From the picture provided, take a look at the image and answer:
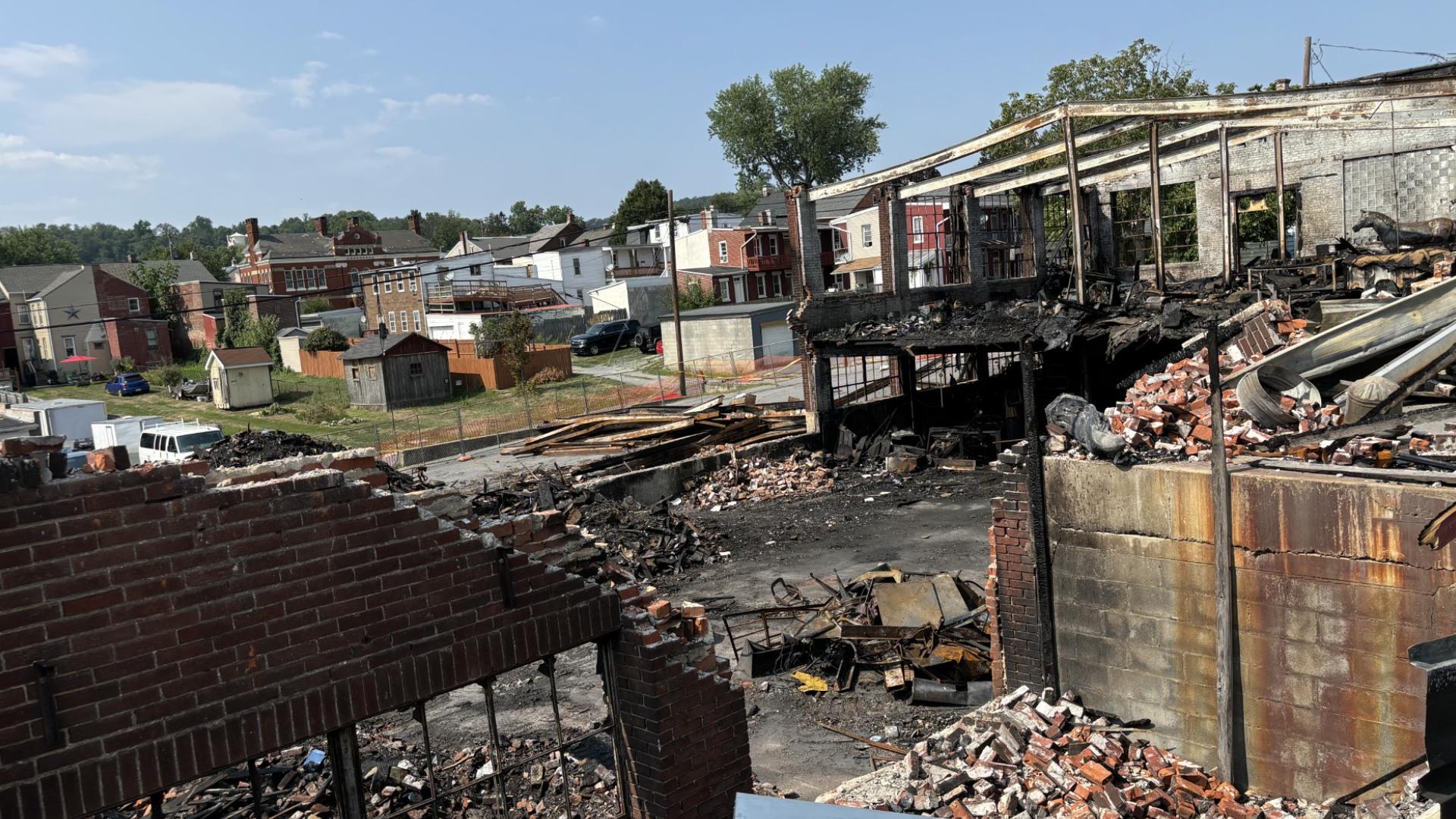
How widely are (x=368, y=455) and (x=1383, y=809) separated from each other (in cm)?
647

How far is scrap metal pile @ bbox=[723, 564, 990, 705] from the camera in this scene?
1024 centimetres

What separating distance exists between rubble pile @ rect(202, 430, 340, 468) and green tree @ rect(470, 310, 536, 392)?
16848 mm

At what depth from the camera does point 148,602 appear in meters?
4.09

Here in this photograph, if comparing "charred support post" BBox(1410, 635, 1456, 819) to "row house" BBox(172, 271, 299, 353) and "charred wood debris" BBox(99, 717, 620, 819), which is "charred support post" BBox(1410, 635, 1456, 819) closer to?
"charred wood debris" BBox(99, 717, 620, 819)

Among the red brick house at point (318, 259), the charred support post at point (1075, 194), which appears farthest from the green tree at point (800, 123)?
the charred support post at point (1075, 194)

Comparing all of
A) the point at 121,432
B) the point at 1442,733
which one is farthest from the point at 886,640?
the point at 121,432

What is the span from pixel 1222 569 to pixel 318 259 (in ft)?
246

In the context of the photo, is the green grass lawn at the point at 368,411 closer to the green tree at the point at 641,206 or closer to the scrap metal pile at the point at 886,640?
the scrap metal pile at the point at 886,640

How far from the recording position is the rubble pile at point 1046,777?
22.6 ft

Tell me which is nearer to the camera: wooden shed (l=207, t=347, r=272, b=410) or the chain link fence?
the chain link fence

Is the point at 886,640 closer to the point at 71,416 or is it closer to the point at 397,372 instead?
the point at 71,416

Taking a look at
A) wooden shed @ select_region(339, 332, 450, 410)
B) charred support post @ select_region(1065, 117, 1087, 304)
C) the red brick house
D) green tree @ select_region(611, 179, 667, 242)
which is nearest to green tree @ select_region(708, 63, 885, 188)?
green tree @ select_region(611, 179, 667, 242)

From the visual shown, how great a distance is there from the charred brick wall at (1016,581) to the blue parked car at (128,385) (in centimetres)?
4998

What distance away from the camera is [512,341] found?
40562mm
